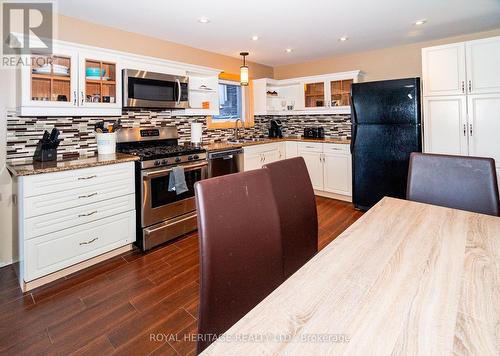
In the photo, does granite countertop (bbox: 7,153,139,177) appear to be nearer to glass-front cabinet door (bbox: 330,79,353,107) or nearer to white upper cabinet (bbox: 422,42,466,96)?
glass-front cabinet door (bbox: 330,79,353,107)

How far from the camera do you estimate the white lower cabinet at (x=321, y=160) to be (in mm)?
4281

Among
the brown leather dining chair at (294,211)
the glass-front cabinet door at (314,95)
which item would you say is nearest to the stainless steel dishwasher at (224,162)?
the glass-front cabinet door at (314,95)

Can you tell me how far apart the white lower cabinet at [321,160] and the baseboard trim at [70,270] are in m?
2.01

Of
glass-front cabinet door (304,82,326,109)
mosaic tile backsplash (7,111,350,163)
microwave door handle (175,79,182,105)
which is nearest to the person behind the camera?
mosaic tile backsplash (7,111,350,163)

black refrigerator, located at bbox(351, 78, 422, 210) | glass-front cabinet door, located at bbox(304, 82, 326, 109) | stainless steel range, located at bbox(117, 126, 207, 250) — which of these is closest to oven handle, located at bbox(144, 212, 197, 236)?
stainless steel range, located at bbox(117, 126, 207, 250)

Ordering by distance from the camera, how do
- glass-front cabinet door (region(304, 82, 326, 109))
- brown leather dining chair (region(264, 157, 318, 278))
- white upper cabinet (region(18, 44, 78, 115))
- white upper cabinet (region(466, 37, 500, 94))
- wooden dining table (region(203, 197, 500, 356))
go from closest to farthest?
wooden dining table (region(203, 197, 500, 356)) < brown leather dining chair (region(264, 157, 318, 278)) < white upper cabinet (region(18, 44, 78, 115)) < white upper cabinet (region(466, 37, 500, 94)) < glass-front cabinet door (region(304, 82, 326, 109))

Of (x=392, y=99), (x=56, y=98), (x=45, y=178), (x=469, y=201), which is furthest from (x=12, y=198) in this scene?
(x=392, y=99)

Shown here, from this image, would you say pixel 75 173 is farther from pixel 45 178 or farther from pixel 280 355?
pixel 280 355

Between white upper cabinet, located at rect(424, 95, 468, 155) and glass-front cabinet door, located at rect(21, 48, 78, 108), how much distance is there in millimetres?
3810

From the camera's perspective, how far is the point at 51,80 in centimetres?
253

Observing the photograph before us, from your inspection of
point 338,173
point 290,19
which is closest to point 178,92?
point 290,19

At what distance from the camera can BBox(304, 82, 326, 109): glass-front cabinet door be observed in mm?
4789

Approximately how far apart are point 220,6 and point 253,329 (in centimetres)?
275

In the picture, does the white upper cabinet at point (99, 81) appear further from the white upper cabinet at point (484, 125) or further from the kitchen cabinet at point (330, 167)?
the white upper cabinet at point (484, 125)
